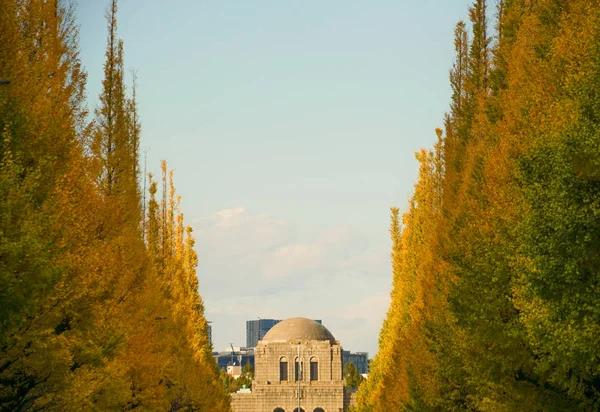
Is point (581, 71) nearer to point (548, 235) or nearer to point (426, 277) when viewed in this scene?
point (548, 235)

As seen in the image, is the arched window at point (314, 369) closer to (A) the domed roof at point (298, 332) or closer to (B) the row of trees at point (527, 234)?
(A) the domed roof at point (298, 332)

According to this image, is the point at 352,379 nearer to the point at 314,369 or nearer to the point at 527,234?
the point at 314,369

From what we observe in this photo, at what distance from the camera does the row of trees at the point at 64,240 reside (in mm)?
18422

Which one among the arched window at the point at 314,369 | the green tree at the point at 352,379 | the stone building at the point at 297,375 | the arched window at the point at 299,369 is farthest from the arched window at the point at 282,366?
the green tree at the point at 352,379

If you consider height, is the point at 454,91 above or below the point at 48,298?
above

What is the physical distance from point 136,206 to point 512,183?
17606 mm

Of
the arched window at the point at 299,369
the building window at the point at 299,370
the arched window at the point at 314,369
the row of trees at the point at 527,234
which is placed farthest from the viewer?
the arched window at the point at 314,369

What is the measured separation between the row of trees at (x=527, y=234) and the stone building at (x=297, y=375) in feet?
256

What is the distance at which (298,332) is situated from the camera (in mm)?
117438

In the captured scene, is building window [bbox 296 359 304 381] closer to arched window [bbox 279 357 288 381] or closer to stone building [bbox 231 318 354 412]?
stone building [bbox 231 318 354 412]

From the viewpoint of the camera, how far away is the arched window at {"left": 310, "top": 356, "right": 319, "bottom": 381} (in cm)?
11438

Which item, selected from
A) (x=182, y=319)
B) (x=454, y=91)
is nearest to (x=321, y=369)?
(x=182, y=319)

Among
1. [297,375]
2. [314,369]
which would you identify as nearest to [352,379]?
[314,369]

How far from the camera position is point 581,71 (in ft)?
61.2
